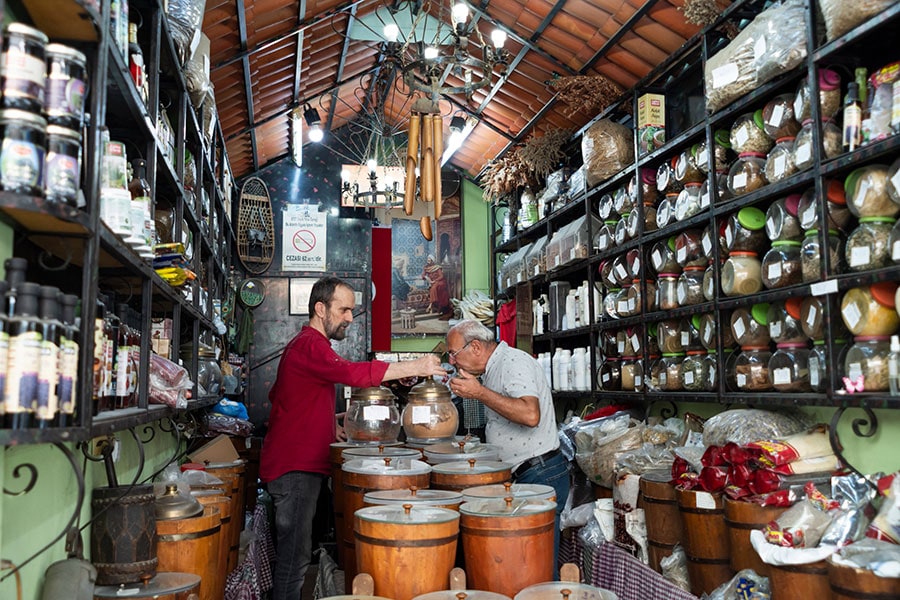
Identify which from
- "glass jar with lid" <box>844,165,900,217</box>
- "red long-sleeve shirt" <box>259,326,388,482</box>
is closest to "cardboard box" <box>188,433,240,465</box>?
"red long-sleeve shirt" <box>259,326,388,482</box>

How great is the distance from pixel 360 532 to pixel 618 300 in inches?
146

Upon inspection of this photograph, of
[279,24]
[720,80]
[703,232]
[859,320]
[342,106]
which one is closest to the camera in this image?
[859,320]

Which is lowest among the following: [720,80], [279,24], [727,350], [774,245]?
[727,350]

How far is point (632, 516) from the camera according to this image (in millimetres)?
4133

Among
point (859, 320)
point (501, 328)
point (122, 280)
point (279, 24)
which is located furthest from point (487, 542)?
point (501, 328)

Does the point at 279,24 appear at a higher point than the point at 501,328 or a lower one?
higher

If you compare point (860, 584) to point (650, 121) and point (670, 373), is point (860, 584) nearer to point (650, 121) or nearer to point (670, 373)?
point (670, 373)

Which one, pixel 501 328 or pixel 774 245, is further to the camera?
pixel 501 328

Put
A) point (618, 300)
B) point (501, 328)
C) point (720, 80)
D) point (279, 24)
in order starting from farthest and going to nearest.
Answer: point (501, 328), point (279, 24), point (618, 300), point (720, 80)

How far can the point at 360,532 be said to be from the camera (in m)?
2.25

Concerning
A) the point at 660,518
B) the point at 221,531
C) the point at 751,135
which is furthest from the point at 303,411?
the point at 751,135

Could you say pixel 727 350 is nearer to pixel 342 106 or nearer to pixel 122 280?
pixel 122 280

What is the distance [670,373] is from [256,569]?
2758 mm

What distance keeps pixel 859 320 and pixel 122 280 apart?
2.93 m
